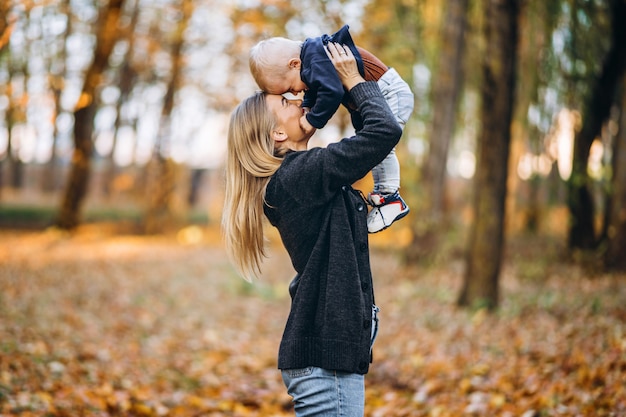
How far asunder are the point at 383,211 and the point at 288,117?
0.56 m

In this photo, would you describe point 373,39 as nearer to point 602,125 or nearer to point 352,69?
point 602,125

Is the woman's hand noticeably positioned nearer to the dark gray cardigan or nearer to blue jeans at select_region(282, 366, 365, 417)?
the dark gray cardigan

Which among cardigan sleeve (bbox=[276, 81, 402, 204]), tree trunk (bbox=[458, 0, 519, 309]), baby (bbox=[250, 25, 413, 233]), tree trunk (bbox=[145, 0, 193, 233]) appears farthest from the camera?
tree trunk (bbox=[145, 0, 193, 233])

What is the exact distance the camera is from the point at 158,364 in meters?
6.46

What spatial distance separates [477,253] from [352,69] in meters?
6.27

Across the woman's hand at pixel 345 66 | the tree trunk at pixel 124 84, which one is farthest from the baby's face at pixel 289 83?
the tree trunk at pixel 124 84

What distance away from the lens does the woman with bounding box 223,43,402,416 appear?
226 centimetres

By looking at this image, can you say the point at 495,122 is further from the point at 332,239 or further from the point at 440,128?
the point at 332,239

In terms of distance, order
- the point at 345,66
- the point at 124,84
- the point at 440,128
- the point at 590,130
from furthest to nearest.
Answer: the point at 124,84
the point at 440,128
the point at 590,130
the point at 345,66

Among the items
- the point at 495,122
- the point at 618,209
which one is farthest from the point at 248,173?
the point at 618,209

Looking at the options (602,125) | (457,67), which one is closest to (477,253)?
(602,125)

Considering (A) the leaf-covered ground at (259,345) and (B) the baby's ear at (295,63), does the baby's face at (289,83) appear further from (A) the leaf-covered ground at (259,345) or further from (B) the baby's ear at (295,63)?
(A) the leaf-covered ground at (259,345)

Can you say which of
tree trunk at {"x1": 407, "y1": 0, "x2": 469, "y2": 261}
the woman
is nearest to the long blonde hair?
the woman

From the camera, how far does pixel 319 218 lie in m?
2.39
